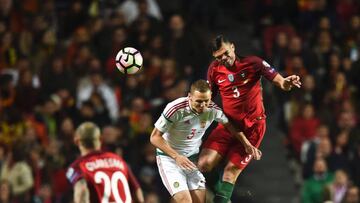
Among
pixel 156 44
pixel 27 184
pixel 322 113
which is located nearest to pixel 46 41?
pixel 156 44

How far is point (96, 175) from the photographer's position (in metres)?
9.72

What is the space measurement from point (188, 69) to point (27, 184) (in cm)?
303

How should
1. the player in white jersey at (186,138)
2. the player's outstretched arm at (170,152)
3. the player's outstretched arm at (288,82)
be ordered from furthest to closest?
the player in white jersey at (186,138) → the player's outstretched arm at (170,152) → the player's outstretched arm at (288,82)

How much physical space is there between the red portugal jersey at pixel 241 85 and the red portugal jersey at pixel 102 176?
1260mm

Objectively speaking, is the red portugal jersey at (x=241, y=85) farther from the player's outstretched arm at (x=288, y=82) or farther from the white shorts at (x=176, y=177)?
the white shorts at (x=176, y=177)

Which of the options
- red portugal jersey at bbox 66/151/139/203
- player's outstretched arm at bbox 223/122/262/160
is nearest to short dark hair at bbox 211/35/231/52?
player's outstretched arm at bbox 223/122/262/160

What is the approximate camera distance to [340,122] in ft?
50.3

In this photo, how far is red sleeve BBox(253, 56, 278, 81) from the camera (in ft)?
30.9

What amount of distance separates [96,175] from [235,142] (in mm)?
1498

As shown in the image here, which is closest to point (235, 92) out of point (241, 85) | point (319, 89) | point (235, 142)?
point (241, 85)

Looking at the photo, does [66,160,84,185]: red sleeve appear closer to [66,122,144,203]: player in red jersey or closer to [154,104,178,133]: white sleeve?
[66,122,144,203]: player in red jersey

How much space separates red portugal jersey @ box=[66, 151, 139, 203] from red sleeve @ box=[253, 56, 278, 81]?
1.72 meters

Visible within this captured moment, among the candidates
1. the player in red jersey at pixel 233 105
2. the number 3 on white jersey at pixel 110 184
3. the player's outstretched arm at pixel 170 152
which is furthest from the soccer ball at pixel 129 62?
the number 3 on white jersey at pixel 110 184

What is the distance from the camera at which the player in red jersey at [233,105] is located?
9597 millimetres
